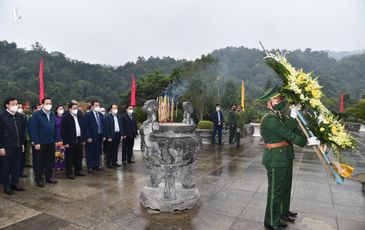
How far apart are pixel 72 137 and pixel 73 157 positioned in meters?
0.51

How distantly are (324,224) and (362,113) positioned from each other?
86.5 inches

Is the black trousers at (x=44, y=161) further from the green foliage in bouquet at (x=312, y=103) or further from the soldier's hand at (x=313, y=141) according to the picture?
the soldier's hand at (x=313, y=141)

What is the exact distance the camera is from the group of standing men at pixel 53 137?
512cm

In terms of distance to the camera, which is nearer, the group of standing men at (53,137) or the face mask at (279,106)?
the face mask at (279,106)

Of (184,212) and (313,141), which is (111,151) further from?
(313,141)

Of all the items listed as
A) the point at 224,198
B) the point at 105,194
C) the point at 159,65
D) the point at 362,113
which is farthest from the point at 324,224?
the point at 159,65

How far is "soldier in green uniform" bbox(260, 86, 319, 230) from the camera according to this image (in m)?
3.58

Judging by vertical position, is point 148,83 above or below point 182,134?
above

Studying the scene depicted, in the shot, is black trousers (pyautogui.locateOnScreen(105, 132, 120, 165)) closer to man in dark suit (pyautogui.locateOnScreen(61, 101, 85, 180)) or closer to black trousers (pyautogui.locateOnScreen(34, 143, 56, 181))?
man in dark suit (pyautogui.locateOnScreen(61, 101, 85, 180))

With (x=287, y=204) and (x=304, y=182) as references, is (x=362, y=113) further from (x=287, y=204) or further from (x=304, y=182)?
(x=287, y=204)

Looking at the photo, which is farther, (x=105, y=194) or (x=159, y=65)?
(x=159, y=65)

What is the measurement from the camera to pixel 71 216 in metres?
4.00

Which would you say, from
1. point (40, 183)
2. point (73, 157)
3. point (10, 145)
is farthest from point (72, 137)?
point (10, 145)

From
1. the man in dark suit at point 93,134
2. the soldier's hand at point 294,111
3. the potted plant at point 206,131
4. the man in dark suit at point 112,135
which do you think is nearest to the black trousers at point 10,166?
the man in dark suit at point 93,134
